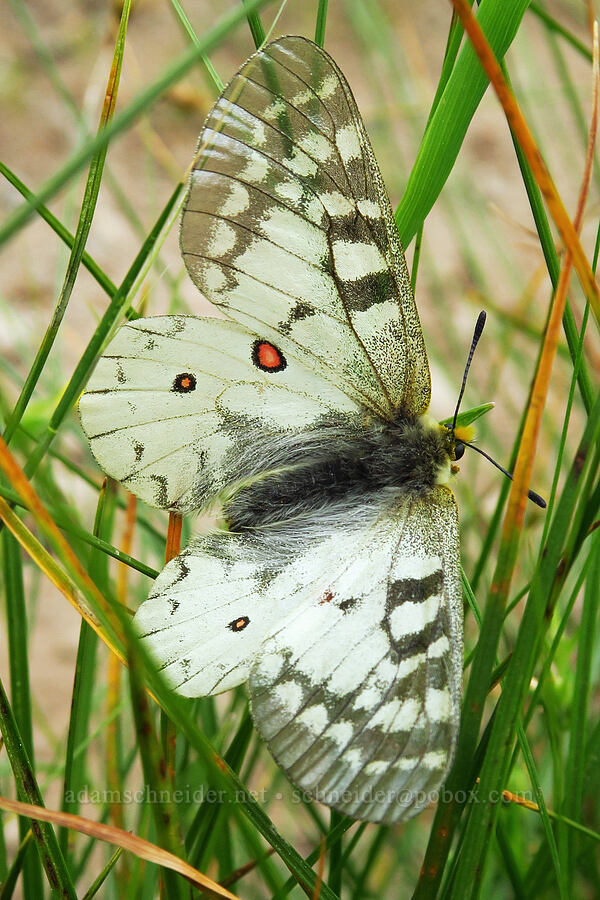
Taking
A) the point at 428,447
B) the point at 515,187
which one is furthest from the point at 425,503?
the point at 515,187

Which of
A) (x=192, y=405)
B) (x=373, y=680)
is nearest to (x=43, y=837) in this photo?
(x=373, y=680)

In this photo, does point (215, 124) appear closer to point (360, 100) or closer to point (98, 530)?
point (98, 530)

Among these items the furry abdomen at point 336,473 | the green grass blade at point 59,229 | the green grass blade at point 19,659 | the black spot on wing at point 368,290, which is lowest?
the green grass blade at point 19,659

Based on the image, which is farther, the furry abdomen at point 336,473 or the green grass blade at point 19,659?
the furry abdomen at point 336,473

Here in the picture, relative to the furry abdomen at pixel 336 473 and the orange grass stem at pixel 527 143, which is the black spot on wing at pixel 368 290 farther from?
the orange grass stem at pixel 527 143

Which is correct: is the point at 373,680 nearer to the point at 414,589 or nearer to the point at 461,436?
the point at 414,589

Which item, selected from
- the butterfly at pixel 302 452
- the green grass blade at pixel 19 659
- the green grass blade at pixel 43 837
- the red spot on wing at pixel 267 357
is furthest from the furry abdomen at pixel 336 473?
the green grass blade at pixel 43 837
